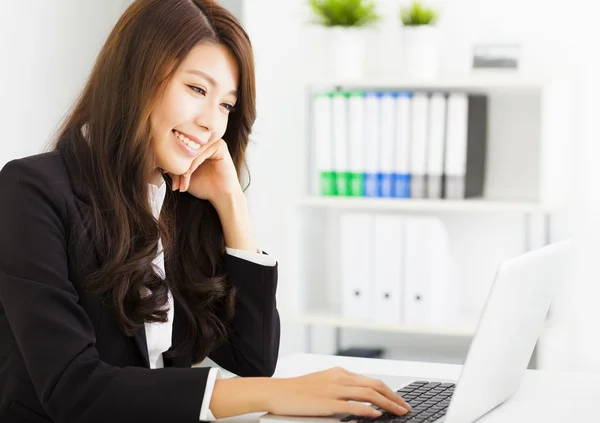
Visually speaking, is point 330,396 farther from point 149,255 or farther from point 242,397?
point 149,255

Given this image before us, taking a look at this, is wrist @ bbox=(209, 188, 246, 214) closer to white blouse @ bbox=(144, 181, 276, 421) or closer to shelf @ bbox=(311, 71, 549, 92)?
white blouse @ bbox=(144, 181, 276, 421)

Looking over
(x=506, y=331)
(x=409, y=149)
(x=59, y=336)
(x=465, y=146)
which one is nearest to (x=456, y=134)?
(x=465, y=146)

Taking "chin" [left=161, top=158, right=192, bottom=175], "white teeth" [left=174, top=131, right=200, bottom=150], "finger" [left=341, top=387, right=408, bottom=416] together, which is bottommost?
"finger" [left=341, top=387, right=408, bottom=416]

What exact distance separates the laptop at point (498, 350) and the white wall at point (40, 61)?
6.89 ft

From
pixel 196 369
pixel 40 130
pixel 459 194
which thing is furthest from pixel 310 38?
pixel 196 369

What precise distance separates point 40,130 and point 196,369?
222cm

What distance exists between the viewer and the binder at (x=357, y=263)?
3.01m

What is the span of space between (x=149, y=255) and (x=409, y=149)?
1669 millimetres

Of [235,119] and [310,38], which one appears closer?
[235,119]

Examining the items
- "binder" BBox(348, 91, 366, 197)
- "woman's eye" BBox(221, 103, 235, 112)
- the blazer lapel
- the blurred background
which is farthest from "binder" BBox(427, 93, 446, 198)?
the blazer lapel

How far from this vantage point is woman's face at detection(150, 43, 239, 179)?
1.47m

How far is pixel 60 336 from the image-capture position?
121cm

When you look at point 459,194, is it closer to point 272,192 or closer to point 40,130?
point 272,192

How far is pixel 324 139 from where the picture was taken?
3.04m
